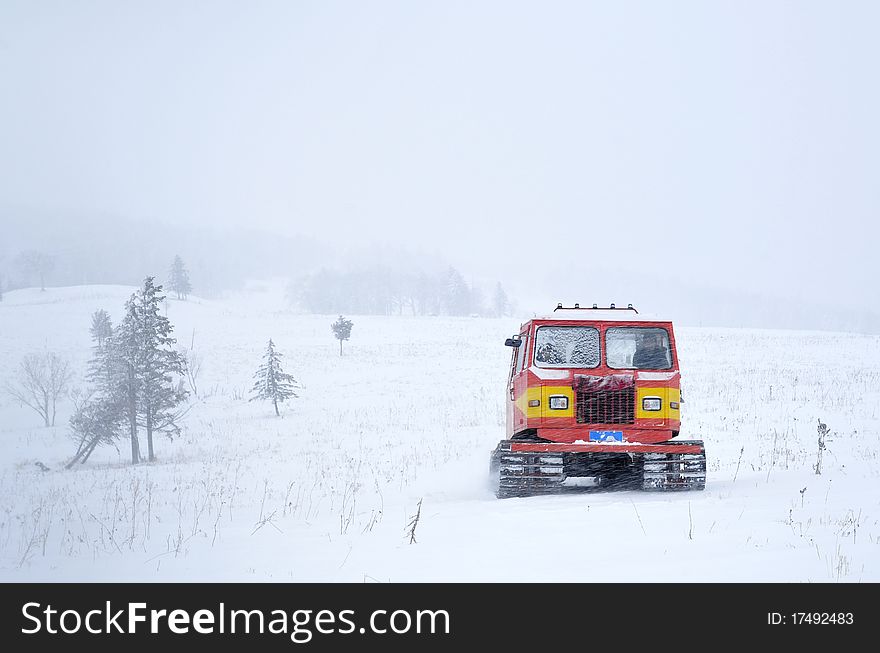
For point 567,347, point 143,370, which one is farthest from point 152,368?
point 567,347

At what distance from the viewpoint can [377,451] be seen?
21.3m

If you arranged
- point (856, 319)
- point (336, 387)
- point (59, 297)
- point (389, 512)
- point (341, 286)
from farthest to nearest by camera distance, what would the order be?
point (856, 319), point (341, 286), point (59, 297), point (336, 387), point (389, 512)

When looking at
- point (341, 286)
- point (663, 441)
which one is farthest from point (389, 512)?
point (341, 286)

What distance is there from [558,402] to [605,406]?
0.72 meters

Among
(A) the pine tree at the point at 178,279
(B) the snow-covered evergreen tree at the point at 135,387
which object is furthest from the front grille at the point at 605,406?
(A) the pine tree at the point at 178,279

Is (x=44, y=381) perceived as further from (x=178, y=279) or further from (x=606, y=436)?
(x=178, y=279)

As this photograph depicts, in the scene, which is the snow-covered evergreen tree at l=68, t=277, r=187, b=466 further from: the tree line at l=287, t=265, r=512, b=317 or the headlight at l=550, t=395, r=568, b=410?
the tree line at l=287, t=265, r=512, b=317

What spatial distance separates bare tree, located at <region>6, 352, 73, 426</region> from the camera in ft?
149

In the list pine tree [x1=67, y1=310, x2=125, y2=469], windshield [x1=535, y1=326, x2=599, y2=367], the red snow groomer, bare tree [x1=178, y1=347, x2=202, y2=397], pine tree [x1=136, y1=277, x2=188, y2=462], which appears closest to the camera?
the red snow groomer

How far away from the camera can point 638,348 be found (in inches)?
419

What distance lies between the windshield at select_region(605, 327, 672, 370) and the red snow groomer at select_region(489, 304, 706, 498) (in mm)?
16

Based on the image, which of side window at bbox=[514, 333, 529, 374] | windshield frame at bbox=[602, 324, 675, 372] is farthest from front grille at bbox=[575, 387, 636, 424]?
side window at bbox=[514, 333, 529, 374]
